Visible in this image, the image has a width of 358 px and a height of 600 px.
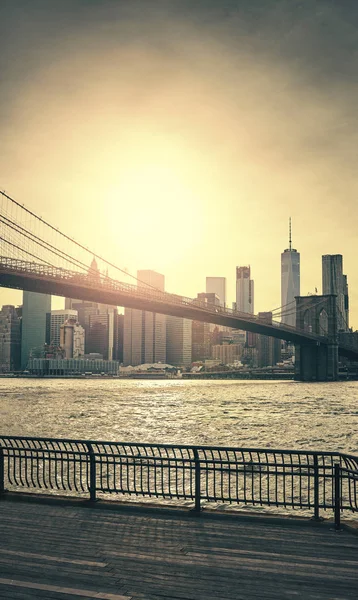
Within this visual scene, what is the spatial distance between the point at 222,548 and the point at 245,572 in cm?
101

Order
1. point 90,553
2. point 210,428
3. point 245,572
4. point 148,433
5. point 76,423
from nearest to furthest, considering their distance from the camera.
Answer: point 245,572 < point 90,553 < point 148,433 < point 210,428 < point 76,423

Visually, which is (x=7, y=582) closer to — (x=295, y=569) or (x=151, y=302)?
(x=295, y=569)

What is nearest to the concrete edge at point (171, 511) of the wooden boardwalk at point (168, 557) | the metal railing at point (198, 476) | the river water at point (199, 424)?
the wooden boardwalk at point (168, 557)

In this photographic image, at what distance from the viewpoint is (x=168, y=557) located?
8.20 meters

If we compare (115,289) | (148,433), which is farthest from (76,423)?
(115,289)

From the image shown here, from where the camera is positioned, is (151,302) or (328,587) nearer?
(328,587)

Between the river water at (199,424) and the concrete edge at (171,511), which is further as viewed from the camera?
the river water at (199,424)

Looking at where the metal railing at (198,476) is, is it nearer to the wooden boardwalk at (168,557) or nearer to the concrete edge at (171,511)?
the concrete edge at (171,511)

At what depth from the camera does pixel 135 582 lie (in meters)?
7.32

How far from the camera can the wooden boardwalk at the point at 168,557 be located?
703cm

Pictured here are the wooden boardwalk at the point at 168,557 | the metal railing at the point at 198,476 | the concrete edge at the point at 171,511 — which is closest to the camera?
the wooden boardwalk at the point at 168,557

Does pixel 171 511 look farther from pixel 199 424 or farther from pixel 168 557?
pixel 199 424

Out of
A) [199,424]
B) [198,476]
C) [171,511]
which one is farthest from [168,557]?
[199,424]

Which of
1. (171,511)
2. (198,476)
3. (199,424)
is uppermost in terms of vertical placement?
(198,476)
